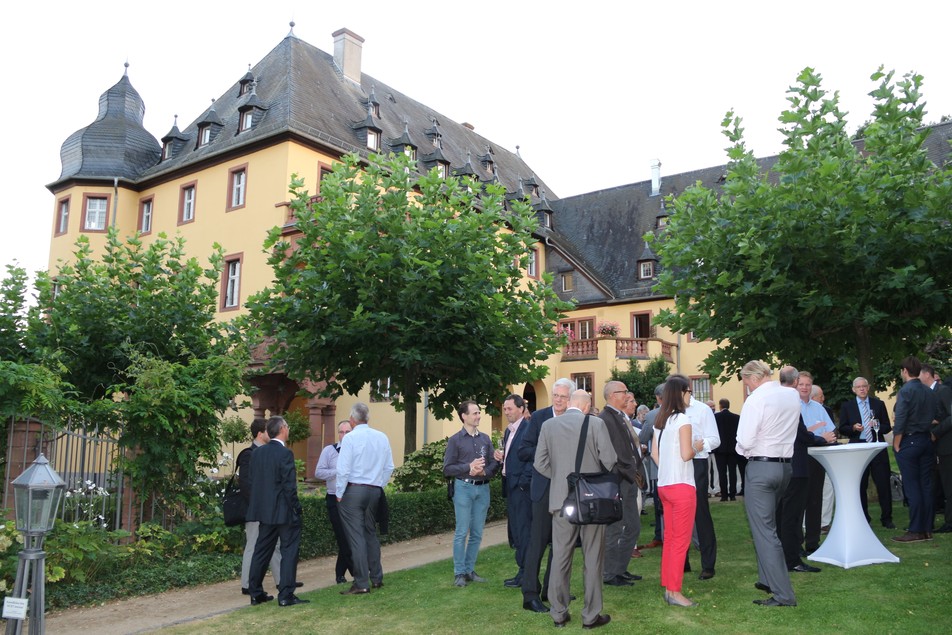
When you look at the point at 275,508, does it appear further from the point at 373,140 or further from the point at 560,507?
the point at 373,140

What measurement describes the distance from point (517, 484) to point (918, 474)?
454cm

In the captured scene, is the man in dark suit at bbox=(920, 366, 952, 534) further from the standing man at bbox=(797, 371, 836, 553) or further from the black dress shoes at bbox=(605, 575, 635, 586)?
the black dress shoes at bbox=(605, 575, 635, 586)

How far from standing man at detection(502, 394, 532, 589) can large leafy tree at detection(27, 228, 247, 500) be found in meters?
4.17

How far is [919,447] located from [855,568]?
77.1 inches

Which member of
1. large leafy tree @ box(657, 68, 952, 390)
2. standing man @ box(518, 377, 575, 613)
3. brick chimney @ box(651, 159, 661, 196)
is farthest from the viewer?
brick chimney @ box(651, 159, 661, 196)

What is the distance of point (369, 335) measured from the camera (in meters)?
15.0

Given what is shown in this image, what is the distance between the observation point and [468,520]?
28.7ft

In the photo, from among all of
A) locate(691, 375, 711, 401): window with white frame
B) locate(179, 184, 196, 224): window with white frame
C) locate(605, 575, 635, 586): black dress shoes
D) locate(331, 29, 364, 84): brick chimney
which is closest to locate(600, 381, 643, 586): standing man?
locate(605, 575, 635, 586): black dress shoes

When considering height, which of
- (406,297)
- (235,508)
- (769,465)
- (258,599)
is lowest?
(258,599)

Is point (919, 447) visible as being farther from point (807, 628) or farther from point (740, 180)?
point (740, 180)

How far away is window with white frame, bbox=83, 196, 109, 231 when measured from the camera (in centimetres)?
3162

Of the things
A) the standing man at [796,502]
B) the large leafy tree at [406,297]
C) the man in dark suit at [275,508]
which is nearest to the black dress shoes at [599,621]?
the standing man at [796,502]

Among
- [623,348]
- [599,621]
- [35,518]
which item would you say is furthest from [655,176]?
[35,518]

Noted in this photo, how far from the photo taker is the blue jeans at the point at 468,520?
8.74 meters
